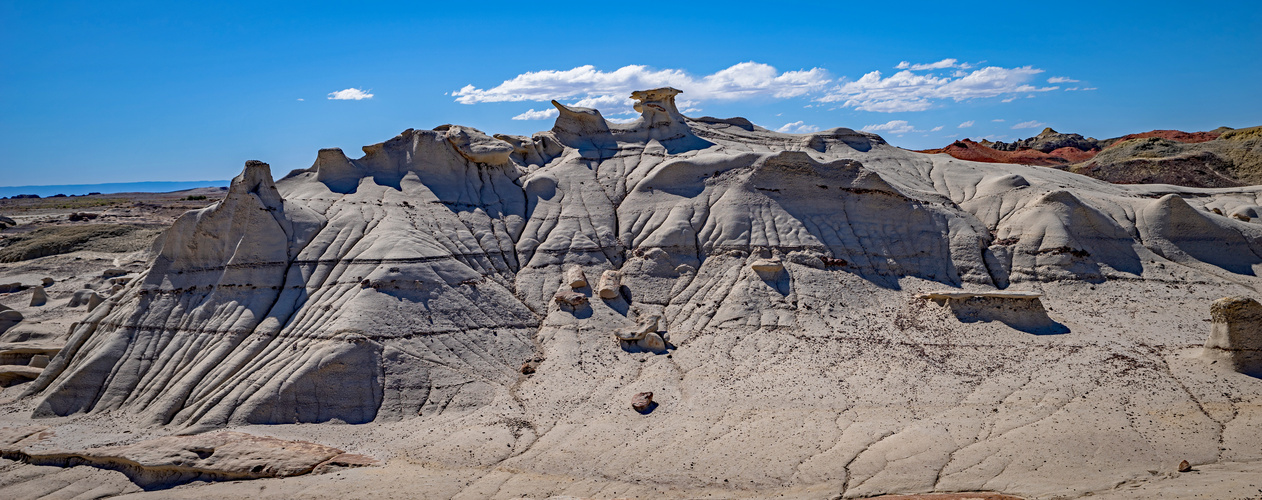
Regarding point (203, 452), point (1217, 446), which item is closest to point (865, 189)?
point (1217, 446)

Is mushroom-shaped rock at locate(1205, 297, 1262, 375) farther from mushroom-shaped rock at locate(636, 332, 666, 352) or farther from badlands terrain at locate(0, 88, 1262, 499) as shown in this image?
mushroom-shaped rock at locate(636, 332, 666, 352)

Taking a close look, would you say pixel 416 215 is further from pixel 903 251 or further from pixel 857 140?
pixel 857 140

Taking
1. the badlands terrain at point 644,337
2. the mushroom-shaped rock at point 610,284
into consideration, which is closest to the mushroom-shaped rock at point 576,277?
the badlands terrain at point 644,337

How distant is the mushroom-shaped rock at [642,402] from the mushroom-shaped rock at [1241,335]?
1536 centimetres

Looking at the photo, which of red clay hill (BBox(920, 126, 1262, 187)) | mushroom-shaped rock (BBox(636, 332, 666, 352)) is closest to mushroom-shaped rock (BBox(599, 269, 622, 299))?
mushroom-shaped rock (BBox(636, 332, 666, 352))

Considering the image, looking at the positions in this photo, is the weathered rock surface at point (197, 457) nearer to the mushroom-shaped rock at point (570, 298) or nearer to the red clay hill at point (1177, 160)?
the mushroom-shaped rock at point (570, 298)

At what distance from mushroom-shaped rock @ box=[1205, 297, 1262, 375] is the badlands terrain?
0.06m

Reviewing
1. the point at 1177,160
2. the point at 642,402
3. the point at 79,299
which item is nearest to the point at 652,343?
the point at 642,402

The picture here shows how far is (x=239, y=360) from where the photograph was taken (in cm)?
2112

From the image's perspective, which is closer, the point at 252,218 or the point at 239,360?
the point at 239,360

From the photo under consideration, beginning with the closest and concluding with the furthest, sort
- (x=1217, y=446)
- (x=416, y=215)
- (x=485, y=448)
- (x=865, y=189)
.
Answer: (x=1217, y=446)
(x=485, y=448)
(x=416, y=215)
(x=865, y=189)

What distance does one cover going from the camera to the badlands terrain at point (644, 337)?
16922mm

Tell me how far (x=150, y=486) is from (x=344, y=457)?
4.16 meters

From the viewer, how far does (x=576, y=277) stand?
84.3ft
